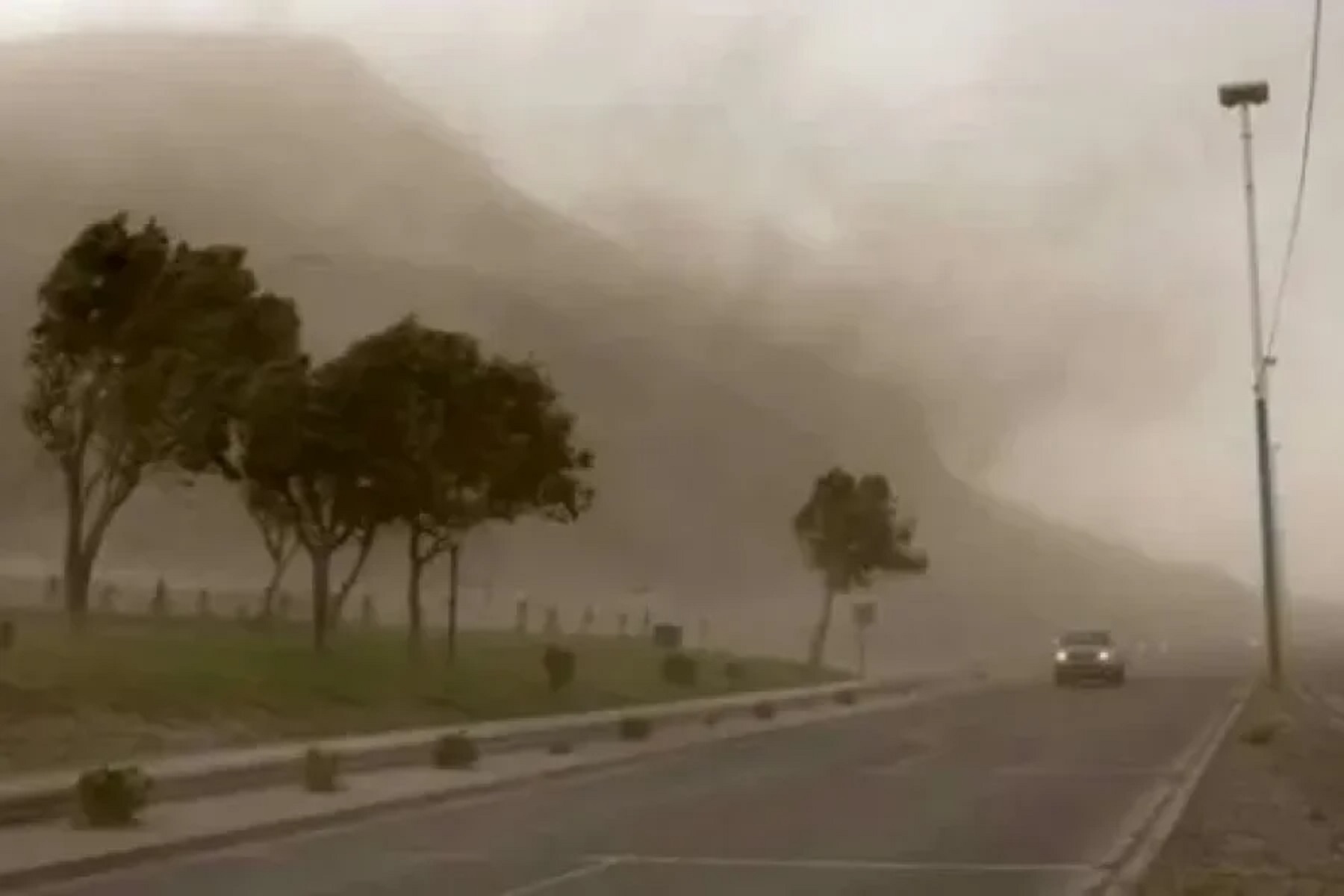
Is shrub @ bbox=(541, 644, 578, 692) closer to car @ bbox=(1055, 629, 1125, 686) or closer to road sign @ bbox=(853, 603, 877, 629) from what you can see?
road sign @ bbox=(853, 603, 877, 629)

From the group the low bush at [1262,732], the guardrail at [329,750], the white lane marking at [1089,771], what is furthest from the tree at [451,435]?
the white lane marking at [1089,771]

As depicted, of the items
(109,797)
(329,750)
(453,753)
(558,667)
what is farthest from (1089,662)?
(109,797)

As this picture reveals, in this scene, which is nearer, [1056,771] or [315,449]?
[1056,771]

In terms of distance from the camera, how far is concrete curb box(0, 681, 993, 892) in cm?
1617

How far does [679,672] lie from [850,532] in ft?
69.1

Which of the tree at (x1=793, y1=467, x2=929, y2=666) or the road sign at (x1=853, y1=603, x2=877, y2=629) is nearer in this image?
the road sign at (x1=853, y1=603, x2=877, y2=629)

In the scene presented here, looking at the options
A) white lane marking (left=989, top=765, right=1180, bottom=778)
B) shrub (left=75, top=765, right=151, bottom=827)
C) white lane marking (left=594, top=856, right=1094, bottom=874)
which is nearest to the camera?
white lane marking (left=594, top=856, right=1094, bottom=874)

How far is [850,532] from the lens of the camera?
7500cm

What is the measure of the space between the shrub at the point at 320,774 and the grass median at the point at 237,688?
4.95 metres

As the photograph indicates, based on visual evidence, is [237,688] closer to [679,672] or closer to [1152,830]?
[1152,830]

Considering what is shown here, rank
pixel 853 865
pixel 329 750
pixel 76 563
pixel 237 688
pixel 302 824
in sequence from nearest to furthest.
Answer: pixel 853 865
pixel 302 824
pixel 329 750
pixel 237 688
pixel 76 563

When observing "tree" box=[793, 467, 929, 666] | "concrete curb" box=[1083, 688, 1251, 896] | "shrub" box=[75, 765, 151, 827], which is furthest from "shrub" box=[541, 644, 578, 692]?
"tree" box=[793, 467, 929, 666]

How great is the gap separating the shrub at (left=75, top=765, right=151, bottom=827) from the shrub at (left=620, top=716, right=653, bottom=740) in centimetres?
1724

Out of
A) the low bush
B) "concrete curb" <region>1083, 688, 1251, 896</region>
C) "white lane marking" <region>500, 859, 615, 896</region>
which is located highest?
the low bush
